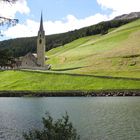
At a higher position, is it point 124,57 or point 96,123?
point 124,57

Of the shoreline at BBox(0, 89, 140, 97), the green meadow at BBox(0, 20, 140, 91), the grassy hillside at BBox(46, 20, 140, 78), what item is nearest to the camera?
the shoreline at BBox(0, 89, 140, 97)

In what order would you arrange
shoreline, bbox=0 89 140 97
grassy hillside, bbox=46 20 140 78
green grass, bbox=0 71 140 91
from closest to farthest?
shoreline, bbox=0 89 140 97 → green grass, bbox=0 71 140 91 → grassy hillside, bbox=46 20 140 78

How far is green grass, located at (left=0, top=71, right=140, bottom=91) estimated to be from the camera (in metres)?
122

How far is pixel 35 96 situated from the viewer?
118312 millimetres

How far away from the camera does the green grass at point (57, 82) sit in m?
122

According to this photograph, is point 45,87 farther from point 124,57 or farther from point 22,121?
point 22,121

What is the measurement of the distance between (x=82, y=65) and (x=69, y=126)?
144 meters

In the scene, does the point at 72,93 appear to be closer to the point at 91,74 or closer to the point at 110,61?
the point at 91,74

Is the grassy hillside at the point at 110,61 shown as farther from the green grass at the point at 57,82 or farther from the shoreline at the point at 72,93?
the shoreline at the point at 72,93

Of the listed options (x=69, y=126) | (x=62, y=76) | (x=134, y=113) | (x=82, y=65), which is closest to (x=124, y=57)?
(x=82, y=65)

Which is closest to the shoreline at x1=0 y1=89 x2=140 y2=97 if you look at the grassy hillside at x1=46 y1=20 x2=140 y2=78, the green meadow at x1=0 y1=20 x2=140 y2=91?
the green meadow at x1=0 y1=20 x2=140 y2=91

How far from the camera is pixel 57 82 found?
441 feet

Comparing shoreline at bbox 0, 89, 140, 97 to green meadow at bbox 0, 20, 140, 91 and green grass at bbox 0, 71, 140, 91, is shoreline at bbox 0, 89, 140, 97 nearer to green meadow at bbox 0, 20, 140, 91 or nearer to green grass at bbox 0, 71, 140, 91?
green meadow at bbox 0, 20, 140, 91

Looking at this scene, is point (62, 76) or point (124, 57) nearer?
point (62, 76)
